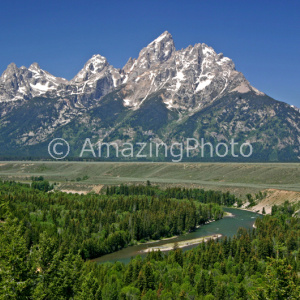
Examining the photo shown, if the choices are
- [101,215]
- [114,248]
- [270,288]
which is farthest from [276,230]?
[270,288]

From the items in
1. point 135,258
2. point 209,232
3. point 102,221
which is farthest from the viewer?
point 209,232

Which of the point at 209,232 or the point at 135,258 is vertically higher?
the point at 135,258

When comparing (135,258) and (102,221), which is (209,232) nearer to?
(102,221)

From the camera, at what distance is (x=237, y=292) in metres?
62.1

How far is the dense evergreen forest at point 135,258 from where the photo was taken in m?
41.0

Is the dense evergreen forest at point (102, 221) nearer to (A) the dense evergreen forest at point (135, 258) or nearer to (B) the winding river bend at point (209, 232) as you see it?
(A) the dense evergreen forest at point (135, 258)

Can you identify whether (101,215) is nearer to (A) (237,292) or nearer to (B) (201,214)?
(B) (201,214)

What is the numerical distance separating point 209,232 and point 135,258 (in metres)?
46.3

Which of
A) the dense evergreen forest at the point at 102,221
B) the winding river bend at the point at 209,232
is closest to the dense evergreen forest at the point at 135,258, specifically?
the dense evergreen forest at the point at 102,221

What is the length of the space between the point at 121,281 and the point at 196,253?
22596 millimetres

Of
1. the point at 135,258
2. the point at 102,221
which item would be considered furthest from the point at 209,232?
the point at 135,258

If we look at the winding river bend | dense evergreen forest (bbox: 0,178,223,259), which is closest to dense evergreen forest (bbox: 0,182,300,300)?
dense evergreen forest (bbox: 0,178,223,259)

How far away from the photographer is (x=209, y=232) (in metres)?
128

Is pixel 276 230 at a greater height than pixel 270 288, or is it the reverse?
pixel 270 288
